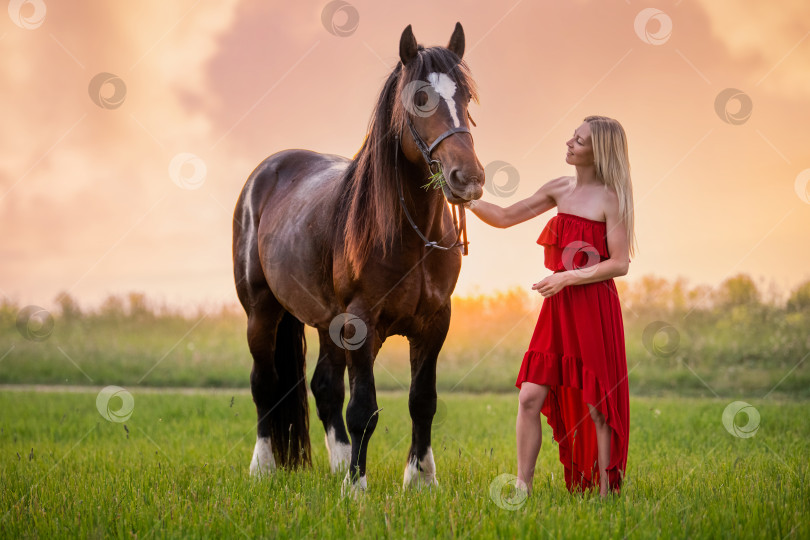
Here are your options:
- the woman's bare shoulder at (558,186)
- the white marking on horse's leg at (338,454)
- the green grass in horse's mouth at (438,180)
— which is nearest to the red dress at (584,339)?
the woman's bare shoulder at (558,186)

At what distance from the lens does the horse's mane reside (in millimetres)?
4156

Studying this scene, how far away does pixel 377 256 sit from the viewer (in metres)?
4.48

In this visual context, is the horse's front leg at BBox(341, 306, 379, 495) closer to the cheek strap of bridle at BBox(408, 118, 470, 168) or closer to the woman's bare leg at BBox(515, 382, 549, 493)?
the woman's bare leg at BBox(515, 382, 549, 493)

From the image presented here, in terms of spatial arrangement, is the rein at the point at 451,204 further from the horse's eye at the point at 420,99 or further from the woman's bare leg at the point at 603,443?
the woman's bare leg at the point at 603,443

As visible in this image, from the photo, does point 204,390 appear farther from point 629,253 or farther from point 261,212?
point 629,253

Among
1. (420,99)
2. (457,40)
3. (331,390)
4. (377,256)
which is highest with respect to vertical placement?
(457,40)

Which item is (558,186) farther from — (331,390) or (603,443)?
(331,390)

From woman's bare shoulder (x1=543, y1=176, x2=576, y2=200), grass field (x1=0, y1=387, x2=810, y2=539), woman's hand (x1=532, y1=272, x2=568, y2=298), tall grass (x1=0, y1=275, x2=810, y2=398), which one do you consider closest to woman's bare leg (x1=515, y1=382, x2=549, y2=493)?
grass field (x1=0, y1=387, x2=810, y2=539)

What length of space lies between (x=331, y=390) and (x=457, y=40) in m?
2.81

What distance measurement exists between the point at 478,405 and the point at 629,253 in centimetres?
668

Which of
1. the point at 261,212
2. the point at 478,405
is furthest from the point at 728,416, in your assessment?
the point at 261,212

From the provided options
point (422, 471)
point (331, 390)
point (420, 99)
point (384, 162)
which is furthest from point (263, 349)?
point (420, 99)

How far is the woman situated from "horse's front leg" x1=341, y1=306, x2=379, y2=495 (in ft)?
3.19

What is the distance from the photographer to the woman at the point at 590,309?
13.4 ft
